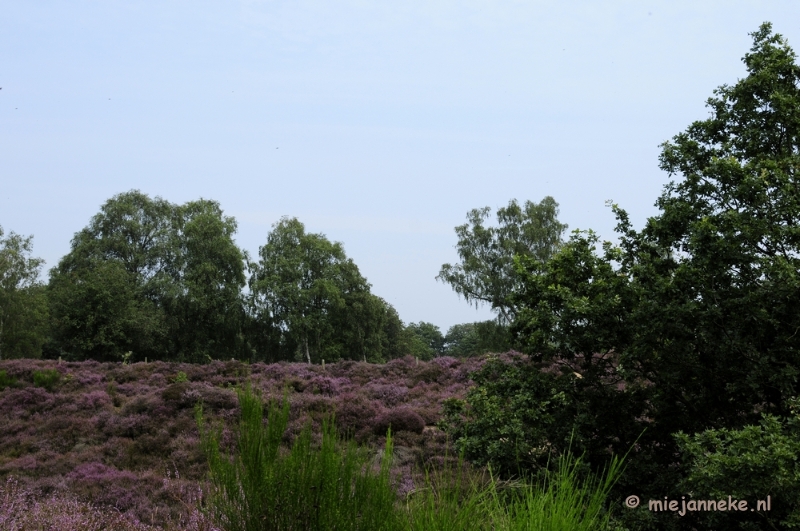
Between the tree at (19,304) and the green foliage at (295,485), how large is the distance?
5158 cm

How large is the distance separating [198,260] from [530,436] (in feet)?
161

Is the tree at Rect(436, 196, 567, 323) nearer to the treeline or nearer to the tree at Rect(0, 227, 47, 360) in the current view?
the treeline

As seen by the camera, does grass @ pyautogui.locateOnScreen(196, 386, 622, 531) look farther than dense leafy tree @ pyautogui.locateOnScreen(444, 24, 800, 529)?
No

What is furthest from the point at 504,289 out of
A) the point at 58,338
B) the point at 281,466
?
the point at 281,466

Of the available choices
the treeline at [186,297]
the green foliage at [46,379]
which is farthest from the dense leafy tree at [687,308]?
the treeline at [186,297]

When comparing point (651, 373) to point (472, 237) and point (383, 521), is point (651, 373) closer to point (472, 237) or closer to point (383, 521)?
point (383, 521)

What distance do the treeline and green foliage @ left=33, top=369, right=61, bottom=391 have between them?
2400cm

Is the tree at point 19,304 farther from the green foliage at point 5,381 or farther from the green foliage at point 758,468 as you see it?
the green foliage at point 758,468

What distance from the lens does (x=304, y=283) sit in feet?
183

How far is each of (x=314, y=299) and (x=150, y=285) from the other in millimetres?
13469

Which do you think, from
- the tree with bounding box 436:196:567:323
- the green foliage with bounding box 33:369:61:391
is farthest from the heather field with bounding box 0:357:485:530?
the tree with bounding box 436:196:567:323

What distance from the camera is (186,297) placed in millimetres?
51719

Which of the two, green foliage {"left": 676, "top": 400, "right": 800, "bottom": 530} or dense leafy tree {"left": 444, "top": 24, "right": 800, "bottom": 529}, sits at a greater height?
dense leafy tree {"left": 444, "top": 24, "right": 800, "bottom": 529}

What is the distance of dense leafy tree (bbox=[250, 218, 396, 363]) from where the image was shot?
52344mm
